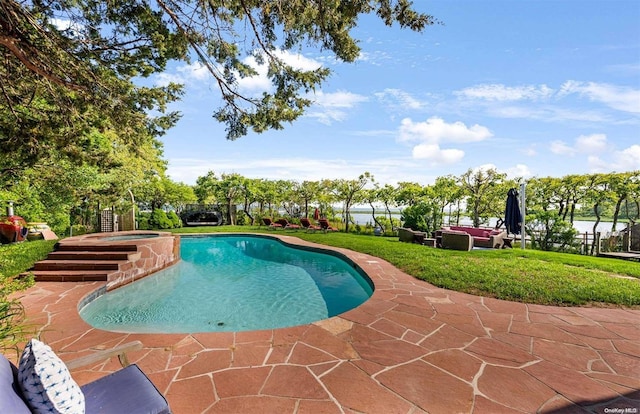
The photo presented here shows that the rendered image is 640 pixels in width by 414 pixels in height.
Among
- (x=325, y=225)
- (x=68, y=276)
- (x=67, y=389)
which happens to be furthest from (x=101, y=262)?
(x=325, y=225)

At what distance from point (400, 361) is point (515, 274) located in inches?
185

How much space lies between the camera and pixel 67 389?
1.45m

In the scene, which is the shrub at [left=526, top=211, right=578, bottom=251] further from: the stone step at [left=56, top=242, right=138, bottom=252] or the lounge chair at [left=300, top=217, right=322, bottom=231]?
the stone step at [left=56, top=242, right=138, bottom=252]

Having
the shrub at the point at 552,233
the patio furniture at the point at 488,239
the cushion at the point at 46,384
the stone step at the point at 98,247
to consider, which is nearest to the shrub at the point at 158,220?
the stone step at the point at 98,247

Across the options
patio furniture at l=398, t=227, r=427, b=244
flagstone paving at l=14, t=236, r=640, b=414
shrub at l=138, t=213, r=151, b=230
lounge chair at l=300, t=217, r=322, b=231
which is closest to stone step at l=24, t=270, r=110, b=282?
flagstone paving at l=14, t=236, r=640, b=414

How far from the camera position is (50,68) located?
12.7 ft

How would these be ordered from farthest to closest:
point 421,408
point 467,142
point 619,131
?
1. point 467,142
2. point 619,131
3. point 421,408

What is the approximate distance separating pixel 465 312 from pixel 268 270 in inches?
235

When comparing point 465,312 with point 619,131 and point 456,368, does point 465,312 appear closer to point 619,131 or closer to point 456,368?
point 456,368

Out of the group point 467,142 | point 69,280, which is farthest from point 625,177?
point 69,280

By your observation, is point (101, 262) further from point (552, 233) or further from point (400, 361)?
point (552, 233)

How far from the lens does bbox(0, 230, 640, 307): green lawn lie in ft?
15.3

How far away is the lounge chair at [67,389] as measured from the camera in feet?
4.38

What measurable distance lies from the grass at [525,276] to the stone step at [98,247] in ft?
23.5
